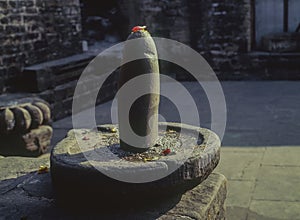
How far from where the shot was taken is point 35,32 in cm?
631

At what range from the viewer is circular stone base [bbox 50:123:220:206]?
225 cm

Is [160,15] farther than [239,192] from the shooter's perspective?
Yes

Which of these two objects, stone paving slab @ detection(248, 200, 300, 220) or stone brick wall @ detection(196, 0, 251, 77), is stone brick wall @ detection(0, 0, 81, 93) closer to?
stone brick wall @ detection(196, 0, 251, 77)

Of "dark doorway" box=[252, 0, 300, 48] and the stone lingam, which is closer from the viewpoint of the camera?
the stone lingam

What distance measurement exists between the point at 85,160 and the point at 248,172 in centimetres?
202

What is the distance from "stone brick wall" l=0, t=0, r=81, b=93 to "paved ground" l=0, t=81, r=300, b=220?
0.94 m

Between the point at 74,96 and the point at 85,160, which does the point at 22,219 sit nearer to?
the point at 85,160

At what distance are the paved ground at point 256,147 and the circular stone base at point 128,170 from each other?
451 millimetres

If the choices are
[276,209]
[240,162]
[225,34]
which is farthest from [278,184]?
[225,34]

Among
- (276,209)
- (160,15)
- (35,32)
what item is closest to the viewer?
(276,209)

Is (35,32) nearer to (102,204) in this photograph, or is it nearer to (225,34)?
(225,34)

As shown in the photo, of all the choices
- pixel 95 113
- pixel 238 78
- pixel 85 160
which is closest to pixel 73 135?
pixel 85 160

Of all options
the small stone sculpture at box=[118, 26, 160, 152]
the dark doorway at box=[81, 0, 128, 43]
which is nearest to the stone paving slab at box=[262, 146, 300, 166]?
the small stone sculpture at box=[118, 26, 160, 152]

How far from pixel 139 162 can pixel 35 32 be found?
172 inches
